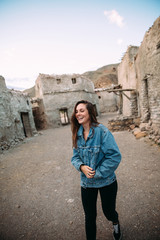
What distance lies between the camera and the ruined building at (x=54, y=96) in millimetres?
15016

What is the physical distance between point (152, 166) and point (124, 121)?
4634 millimetres

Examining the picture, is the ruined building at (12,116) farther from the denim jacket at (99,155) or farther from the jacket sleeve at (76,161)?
the denim jacket at (99,155)

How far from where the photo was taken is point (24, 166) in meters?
4.68

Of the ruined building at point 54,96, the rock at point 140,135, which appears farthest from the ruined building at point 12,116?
the rock at point 140,135

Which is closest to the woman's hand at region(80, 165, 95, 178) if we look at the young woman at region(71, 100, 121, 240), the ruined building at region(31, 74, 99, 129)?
the young woman at region(71, 100, 121, 240)

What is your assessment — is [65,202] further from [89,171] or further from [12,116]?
[12,116]

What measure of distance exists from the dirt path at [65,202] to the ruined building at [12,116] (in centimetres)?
443

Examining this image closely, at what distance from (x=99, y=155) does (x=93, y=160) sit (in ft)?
0.32

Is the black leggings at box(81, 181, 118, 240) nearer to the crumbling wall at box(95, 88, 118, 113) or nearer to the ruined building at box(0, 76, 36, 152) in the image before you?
the ruined building at box(0, 76, 36, 152)

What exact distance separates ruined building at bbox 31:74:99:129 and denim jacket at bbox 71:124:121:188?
14149mm

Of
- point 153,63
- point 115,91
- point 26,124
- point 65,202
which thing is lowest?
point 65,202

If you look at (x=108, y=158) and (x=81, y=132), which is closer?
(x=108, y=158)

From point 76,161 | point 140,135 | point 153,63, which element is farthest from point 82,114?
point 153,63

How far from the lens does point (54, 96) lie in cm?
1534
